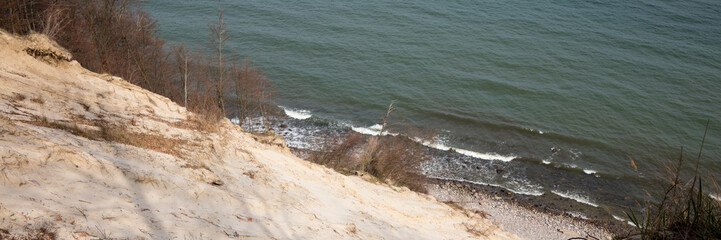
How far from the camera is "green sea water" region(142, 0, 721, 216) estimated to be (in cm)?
3244

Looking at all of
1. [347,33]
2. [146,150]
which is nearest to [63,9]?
[146,150]

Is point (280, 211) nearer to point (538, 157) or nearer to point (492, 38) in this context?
point (538, 157)

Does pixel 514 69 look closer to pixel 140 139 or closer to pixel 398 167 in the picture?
pixel 398 167

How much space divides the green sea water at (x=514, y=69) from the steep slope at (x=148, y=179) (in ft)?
57.4

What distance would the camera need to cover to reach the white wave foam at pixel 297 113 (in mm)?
34281

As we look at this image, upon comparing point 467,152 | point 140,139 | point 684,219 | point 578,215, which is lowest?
point 578,215

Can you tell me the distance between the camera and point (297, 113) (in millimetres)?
34812

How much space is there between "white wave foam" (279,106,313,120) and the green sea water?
68cm

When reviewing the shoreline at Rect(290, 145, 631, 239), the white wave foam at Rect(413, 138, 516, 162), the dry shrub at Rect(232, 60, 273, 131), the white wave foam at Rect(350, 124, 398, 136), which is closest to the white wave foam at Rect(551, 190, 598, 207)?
the shoreline at Rect(290, 145, 631, 239)

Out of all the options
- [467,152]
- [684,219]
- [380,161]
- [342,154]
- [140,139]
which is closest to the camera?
[684,219]

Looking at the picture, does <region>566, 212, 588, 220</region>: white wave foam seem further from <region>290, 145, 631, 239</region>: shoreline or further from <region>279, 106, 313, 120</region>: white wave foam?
<region>279, 106, 313, 120</region>: white wave foam

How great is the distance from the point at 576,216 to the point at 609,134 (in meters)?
11.2

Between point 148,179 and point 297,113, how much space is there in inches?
1019

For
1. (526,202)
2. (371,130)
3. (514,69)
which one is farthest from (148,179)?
(514,69)
